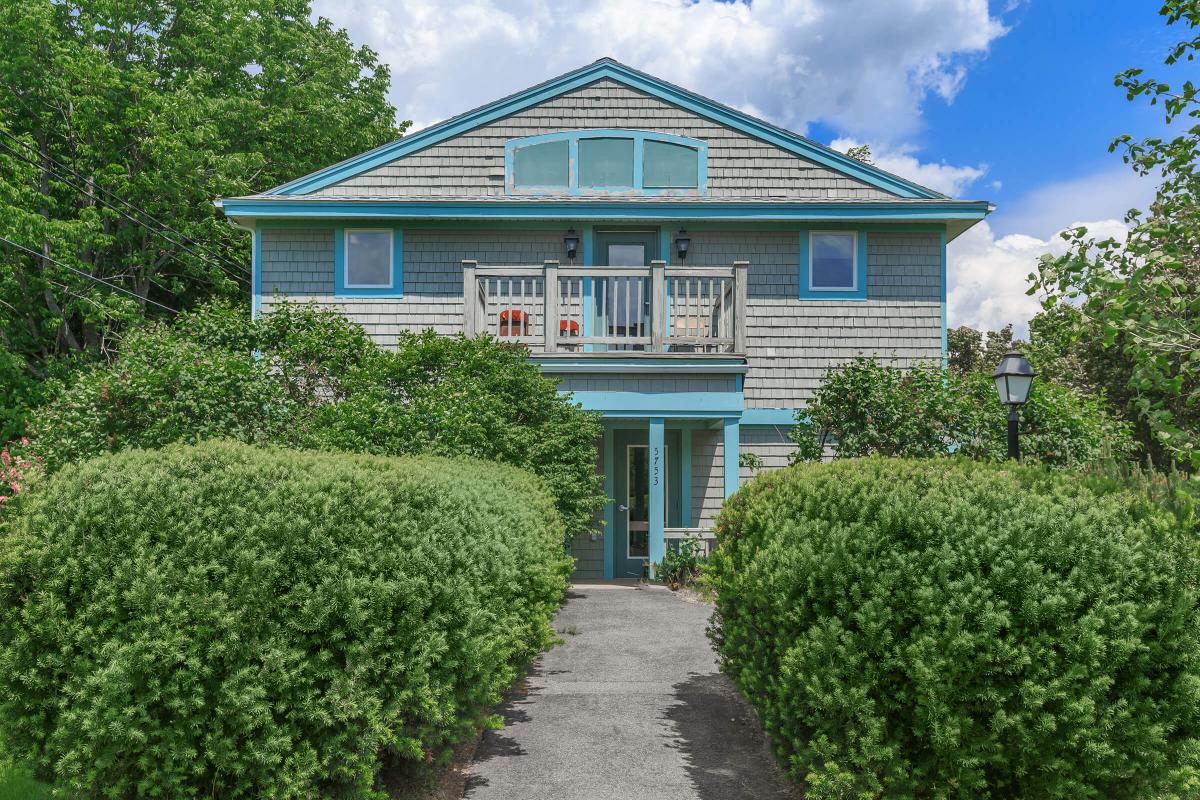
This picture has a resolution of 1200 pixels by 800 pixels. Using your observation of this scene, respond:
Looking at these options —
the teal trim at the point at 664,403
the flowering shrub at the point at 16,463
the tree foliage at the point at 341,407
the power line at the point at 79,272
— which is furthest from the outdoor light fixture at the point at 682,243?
the power line at the point at 79,272

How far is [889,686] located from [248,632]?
277 centimetres

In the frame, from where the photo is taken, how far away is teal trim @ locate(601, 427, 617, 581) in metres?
12.9

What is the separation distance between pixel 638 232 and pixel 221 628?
10.9m

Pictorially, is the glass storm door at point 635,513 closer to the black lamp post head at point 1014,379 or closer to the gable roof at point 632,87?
the gable roof at point 632,87

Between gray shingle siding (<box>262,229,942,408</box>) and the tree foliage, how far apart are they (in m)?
3.72

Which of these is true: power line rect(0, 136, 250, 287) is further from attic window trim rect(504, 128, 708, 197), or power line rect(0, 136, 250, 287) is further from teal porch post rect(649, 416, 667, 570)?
teal porch post rect(649, 416, 667, 570)

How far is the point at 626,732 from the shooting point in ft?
18.3

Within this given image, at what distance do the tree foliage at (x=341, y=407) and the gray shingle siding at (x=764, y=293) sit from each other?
12.2ft

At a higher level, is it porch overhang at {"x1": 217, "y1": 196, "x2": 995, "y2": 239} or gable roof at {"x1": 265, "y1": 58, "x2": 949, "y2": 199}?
gable roof at {"x1": 265, "y1": 58, "x2": 949, "y2": 199}

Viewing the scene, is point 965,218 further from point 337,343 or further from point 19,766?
point 19,766

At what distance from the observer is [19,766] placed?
13.2 feet

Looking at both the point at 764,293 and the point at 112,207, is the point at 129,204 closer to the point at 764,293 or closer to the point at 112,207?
the point at 112,207

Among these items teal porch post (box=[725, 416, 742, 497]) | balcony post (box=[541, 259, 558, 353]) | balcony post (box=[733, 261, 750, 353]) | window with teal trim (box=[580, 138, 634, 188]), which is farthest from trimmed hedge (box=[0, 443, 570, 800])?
window with teal trim (box=[580, 138, 634, 188])

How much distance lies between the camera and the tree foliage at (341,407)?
24.2ft
